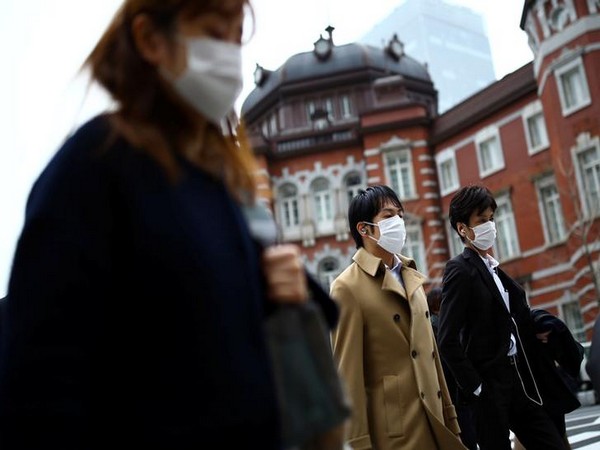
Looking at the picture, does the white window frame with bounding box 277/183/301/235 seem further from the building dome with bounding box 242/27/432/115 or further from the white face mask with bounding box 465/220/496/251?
the white face mask with bounding box 465/220/496/251

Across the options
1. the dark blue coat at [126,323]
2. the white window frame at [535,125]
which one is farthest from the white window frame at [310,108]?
the dark blue coat at [126,323]

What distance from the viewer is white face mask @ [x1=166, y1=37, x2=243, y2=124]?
115 cm

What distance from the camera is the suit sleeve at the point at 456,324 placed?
355cm

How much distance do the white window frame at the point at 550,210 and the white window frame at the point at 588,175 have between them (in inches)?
65.9

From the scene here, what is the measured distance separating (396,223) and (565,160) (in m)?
18.8

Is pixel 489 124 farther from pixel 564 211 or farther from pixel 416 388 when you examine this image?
pixel 416 388

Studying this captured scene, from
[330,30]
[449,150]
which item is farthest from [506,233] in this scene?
[330,30]

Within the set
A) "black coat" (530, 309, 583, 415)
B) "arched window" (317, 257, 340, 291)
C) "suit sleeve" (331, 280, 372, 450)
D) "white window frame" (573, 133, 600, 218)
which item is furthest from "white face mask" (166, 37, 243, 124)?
"arched window" (317, 257, 340, 291)

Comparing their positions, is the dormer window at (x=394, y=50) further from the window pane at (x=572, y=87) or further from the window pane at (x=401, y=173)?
the window pane at (x=572, y=87)

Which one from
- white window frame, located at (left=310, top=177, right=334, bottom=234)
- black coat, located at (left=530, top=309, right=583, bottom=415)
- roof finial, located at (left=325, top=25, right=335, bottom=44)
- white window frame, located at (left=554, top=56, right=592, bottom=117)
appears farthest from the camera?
roof finial, located at (left=325, top=25, right=335, bottom=44)

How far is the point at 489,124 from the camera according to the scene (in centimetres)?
2514

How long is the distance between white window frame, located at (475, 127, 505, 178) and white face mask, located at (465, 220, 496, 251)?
69.8 feet

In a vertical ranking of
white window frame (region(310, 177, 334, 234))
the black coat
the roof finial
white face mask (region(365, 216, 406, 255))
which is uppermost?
the roof finial

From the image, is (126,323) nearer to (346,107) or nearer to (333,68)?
(346,107)
